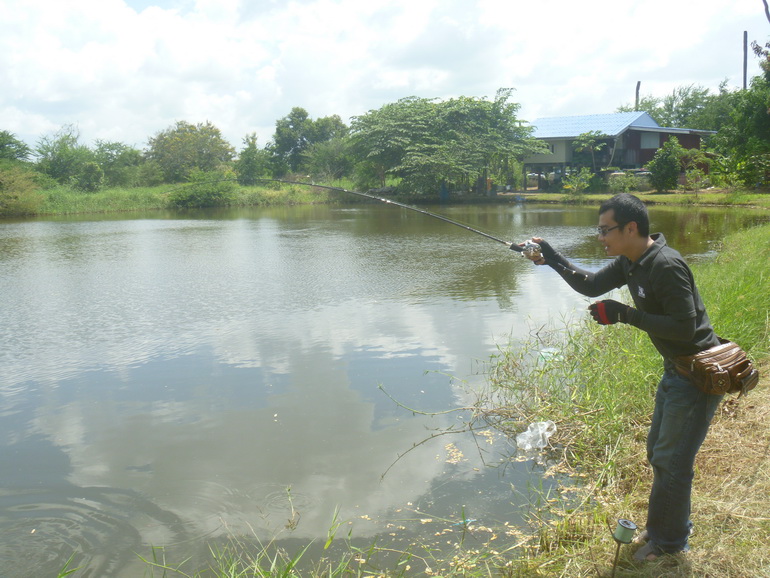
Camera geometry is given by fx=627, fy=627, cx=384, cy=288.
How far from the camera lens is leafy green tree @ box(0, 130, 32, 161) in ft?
124

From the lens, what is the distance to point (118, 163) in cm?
4334

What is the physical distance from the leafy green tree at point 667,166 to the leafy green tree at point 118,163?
107 ft

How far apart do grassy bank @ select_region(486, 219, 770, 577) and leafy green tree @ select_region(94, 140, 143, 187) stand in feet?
134

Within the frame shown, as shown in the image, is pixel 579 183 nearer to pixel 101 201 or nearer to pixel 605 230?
pixel 101 201

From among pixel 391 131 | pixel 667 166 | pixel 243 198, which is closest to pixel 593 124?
pixel 667 166

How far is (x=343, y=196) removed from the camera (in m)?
41.5

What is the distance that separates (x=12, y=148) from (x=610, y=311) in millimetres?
44352

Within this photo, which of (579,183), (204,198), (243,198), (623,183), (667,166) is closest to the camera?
(667,166)

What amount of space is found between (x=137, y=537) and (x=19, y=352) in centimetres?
458

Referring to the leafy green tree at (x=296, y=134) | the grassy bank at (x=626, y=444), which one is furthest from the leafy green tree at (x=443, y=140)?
the grassy bank at (x=626, y=444)

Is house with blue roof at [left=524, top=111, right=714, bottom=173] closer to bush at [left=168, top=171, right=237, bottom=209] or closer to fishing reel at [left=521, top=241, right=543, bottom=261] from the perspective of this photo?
bush at [left=168, top=171, right=237, bottom=209]

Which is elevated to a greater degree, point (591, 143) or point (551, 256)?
point (591, 143)

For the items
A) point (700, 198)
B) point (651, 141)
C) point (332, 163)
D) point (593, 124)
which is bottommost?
point (700, 198)

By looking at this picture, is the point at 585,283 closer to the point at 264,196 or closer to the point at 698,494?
the point at 698,494
